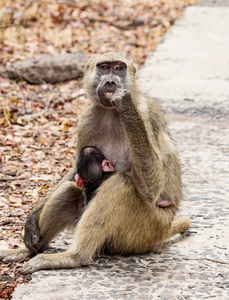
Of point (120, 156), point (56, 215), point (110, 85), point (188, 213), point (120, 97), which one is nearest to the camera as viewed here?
point (120, 97)

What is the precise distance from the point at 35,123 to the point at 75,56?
192 centimetres

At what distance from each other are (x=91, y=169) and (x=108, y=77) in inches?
25.8

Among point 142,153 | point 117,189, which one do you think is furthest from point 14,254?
point 142,153

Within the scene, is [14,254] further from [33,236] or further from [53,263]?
[53,263]

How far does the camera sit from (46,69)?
325 inches

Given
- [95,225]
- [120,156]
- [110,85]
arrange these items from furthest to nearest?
1. [120,156]
2. [110,85]
3. [95,225]

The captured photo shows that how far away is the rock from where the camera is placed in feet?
26.9

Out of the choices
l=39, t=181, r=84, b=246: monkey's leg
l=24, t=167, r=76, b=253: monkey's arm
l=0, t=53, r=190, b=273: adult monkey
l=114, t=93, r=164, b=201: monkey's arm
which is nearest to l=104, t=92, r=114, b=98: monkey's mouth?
l=0, t=53, r=190, b=273: adult monkey

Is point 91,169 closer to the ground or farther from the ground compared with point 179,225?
farther from the ground

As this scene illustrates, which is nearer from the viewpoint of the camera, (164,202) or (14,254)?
(164,202)

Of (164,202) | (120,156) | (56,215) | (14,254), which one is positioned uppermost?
(120,156)

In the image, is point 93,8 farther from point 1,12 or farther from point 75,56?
point 75,56

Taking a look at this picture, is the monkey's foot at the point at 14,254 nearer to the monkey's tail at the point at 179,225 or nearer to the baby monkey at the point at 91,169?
the baby monkey at the point at 91,169

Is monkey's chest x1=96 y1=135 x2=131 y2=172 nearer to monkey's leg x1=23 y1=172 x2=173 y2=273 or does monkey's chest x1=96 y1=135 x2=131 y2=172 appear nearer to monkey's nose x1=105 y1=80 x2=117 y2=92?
monkey's leg x1=23 y1=172 x2=173 y2=273
